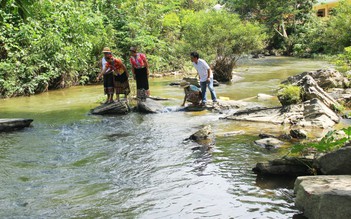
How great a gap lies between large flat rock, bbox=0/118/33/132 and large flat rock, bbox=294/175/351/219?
6.91m

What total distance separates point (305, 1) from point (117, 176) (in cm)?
3915

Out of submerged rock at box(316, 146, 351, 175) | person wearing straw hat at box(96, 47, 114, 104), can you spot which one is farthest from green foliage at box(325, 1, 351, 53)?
submerged rock at box(316, 146, 351, 175)

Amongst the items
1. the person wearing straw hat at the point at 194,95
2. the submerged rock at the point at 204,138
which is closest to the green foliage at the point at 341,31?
Result: the person wearing straw hat at the point at 194,95

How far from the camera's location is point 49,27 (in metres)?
15.6

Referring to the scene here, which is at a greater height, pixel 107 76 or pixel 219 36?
pixel 219 36

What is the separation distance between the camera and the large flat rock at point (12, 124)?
894cm

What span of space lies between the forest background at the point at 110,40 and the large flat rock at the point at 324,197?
25.0ft

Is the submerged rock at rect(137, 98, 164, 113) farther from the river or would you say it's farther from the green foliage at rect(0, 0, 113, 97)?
the green foliage at rect(0, 0, 113, 97)

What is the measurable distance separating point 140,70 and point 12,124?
12.3 ft

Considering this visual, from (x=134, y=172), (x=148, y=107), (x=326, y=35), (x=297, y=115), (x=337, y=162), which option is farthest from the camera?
(x=326, y=35)

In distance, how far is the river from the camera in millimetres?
4500

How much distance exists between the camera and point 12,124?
9.07 meters

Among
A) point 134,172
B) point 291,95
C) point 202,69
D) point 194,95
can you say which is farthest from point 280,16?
point 134,172

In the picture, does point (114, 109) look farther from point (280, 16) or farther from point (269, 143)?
point (280, 16)
